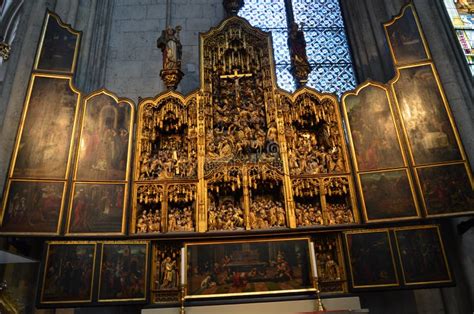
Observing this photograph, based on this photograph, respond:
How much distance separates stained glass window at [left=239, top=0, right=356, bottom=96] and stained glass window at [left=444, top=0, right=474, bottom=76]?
280 cm

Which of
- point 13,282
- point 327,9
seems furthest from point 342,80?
point 13,282

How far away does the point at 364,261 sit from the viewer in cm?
735

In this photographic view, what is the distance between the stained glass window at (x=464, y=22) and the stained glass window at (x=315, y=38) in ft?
9.18

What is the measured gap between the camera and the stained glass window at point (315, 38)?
38.7 feet

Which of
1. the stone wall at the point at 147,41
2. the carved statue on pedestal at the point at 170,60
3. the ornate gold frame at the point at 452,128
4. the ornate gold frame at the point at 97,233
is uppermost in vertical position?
the stone wall at the point at 147,41

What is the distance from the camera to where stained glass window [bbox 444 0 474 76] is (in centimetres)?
988

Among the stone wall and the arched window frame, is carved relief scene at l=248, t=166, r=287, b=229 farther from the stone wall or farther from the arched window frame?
the arched window frame

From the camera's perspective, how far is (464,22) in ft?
33.8

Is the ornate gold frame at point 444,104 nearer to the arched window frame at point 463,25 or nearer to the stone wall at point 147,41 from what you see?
the arched window frame at point 463,25

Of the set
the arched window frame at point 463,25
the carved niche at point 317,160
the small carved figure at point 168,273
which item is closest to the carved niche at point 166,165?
the small carved figure at point 168,273

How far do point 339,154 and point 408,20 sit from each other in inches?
139

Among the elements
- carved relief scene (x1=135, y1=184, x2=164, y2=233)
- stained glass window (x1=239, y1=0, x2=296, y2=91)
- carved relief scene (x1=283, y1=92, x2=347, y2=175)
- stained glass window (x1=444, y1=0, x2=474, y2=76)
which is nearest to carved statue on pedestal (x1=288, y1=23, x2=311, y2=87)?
carved relief scene (x1=283, y1=92, x2=347, y2=175)

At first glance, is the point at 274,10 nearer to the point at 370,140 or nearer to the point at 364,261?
the point at 370,140

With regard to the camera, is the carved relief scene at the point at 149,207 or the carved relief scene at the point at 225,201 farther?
the carved relief scene at the point at 225,201
